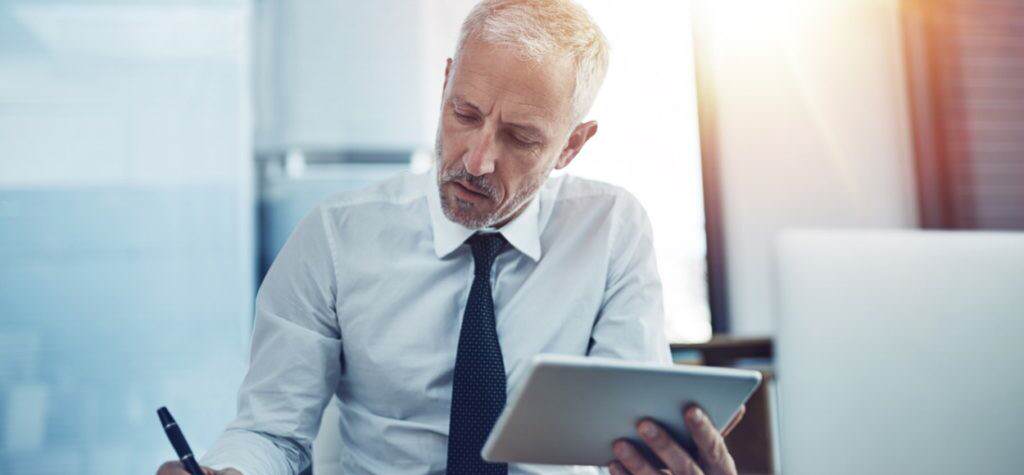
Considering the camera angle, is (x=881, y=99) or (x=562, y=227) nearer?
(x=562, y=227)

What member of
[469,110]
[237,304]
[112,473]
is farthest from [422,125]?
[469,110]

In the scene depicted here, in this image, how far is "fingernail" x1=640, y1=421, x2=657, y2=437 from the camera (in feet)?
2.68

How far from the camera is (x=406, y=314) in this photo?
1160 mm

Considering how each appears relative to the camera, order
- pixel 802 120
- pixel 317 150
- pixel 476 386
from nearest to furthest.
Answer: pixel 476 386 → pixel 317 150 → pixel 802 120

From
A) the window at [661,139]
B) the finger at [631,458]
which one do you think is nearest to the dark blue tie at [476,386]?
the finger at [631,458]

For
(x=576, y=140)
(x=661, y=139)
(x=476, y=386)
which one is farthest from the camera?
(x=661, y=139)

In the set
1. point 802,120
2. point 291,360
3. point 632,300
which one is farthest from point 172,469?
point 802,120

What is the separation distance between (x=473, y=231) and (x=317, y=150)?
4.74 feet

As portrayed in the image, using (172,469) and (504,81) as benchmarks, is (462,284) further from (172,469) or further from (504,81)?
(172,469)

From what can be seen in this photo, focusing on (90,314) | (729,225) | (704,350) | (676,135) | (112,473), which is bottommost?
(112,473)

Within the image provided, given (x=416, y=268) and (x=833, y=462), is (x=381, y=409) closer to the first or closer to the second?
(x=416, y=268)

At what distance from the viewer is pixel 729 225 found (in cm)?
282

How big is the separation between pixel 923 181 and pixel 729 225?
72cm

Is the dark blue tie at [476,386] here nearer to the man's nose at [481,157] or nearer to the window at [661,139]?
the man's nose at [481,157]
